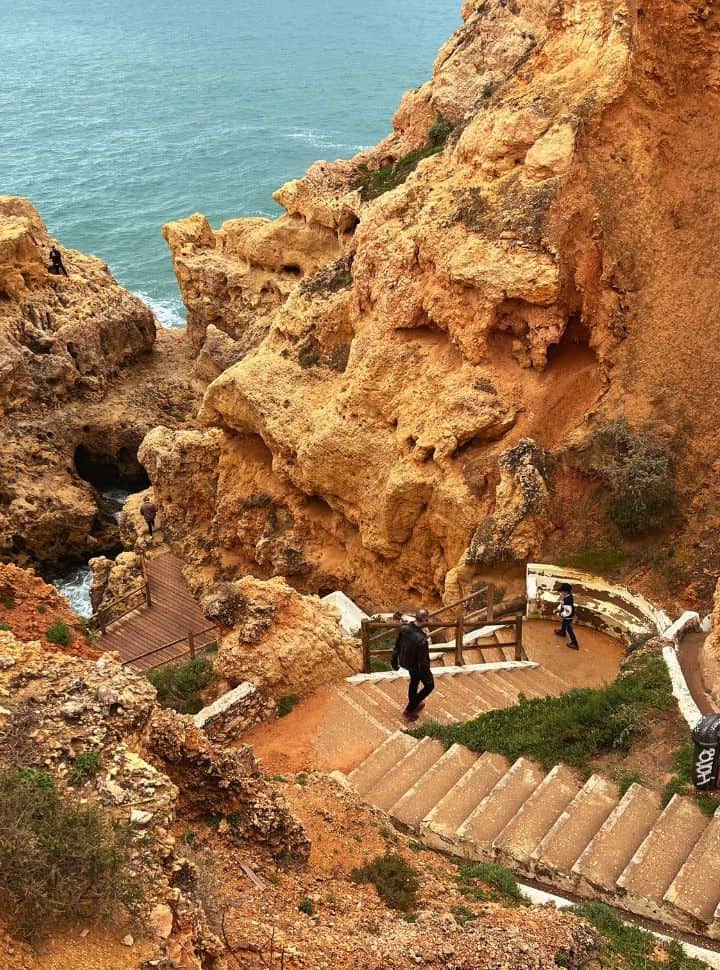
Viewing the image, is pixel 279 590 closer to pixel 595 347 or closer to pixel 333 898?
pixel 333 898

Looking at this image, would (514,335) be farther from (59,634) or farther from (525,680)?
(59,634)

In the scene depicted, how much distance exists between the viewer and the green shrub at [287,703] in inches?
521

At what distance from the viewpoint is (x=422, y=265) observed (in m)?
19.8

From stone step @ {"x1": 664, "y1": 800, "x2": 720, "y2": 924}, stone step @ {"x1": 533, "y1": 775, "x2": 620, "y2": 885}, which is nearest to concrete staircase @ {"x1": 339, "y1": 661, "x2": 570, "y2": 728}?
stone step @ {"x1": 533, "y1": 775, "x2": 620, "y2": 885}

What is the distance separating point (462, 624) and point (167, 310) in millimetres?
43949

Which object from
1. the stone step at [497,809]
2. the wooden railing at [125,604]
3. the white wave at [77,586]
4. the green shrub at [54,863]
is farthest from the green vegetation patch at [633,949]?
the white wave at [77,586]

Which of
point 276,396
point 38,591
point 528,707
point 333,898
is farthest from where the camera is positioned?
point 276,396

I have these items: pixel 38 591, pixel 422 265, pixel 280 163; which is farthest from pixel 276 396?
pixel 280 163

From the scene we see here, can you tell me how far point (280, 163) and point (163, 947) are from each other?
2894 inches

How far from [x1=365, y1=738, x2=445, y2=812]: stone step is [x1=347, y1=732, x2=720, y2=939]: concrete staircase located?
0.04ft

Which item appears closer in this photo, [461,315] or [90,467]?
[461,315]

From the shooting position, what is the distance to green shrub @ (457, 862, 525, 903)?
9023mm

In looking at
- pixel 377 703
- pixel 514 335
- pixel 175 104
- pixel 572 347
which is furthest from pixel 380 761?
pixel 175 104

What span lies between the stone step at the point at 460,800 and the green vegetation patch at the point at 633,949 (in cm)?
187
